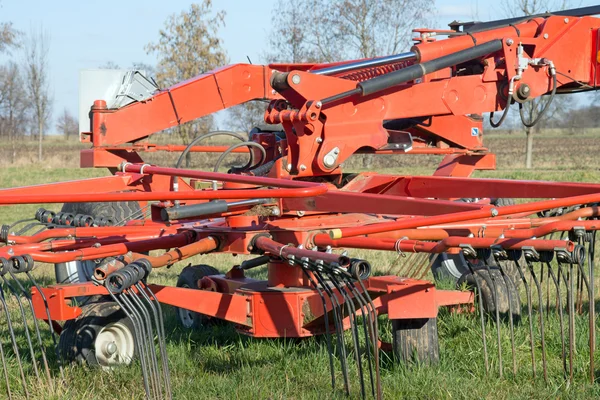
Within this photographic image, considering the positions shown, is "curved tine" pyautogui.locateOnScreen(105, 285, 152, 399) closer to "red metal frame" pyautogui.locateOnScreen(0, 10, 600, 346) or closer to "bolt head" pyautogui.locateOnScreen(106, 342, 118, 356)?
"red metal frame" pyautogui.locateOnScreen(0, 10, 600, 346)

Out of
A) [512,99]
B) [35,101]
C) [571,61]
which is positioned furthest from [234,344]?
[35,101]

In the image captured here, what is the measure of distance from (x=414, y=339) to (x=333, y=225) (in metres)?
0.92

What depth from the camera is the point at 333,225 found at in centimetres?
503

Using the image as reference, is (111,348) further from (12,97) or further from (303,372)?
(12,97)

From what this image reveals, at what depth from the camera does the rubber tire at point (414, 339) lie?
4.44 m

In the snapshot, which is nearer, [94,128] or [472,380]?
[472,380]

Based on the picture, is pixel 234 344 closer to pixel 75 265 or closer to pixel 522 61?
pixel 522 61

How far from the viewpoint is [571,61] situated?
17.9 ft

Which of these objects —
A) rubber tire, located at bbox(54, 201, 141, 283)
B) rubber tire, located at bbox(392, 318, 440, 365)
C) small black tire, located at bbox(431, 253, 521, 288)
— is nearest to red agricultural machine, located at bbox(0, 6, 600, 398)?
rubber tire, located at bbox(392, 318, 440, 365)

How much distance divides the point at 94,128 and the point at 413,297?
9.38ft

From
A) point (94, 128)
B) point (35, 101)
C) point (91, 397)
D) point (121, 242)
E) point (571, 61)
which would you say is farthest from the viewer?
point (35, 101)

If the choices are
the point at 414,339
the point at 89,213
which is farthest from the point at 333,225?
the point at 89,213

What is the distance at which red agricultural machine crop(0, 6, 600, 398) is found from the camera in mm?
3951

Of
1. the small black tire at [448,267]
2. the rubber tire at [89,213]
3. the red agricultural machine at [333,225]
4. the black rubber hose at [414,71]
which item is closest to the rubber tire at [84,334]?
the red agricultural machine at [333,225]
